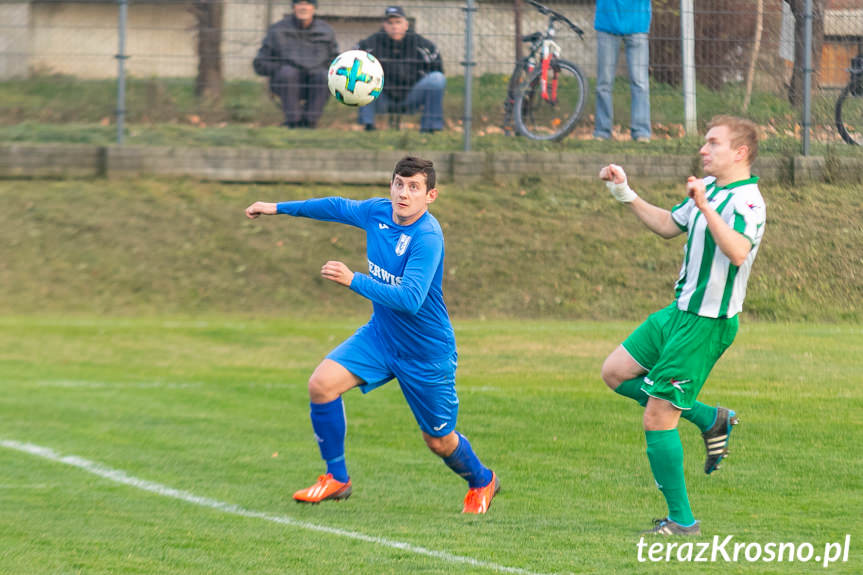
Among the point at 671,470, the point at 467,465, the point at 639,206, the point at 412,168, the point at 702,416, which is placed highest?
the point at 412,168

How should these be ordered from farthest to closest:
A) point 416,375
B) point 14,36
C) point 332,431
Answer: point 14,36 → point 332,431 → point 416,375

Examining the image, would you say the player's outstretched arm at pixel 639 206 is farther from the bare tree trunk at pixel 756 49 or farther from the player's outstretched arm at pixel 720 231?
the bare tree trunk at pixel 756 49

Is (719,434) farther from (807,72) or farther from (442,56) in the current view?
(442,56)

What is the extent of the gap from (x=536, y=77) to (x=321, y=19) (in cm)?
295

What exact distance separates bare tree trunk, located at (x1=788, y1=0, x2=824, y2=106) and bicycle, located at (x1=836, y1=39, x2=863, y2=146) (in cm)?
43

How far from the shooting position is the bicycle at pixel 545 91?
48.5 feet

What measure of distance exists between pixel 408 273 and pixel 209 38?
35.3 feet

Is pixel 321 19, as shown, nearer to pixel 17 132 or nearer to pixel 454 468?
pixel 17 132

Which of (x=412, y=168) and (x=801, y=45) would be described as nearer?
(x=412, y=168)

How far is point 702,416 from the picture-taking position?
5902 millimetres

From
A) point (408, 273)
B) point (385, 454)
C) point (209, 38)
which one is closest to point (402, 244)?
point (408, 273)

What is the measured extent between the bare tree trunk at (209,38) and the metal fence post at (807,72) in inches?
300

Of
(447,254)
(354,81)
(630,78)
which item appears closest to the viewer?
(354,81)

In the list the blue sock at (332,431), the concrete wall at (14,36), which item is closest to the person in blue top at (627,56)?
the concrete wall at (14,36)
